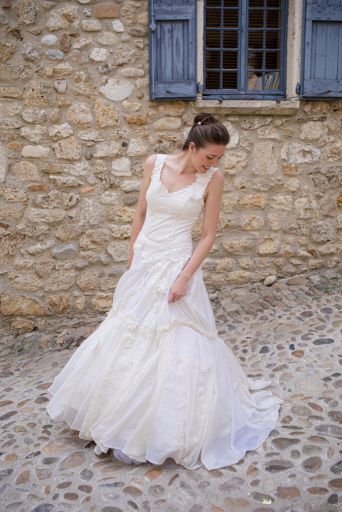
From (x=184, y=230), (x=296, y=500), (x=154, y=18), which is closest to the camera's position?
(x=296, y=500)

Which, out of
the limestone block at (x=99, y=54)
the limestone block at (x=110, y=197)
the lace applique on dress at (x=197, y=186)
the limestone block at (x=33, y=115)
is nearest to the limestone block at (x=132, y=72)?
the limestone block at (x=99, y=54)

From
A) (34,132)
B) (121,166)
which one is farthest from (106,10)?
(121,166)

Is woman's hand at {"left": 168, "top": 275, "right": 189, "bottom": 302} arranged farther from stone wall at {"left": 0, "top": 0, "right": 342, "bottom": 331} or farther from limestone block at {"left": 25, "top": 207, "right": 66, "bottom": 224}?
limestone block at {"left": 25, "top": 207, "right": 66, "bottom": 224}

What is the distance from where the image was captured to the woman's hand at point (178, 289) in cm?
258

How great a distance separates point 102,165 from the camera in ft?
14.4

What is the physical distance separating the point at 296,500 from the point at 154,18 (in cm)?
373

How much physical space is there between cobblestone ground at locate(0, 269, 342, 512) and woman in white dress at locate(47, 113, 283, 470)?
0.11 m

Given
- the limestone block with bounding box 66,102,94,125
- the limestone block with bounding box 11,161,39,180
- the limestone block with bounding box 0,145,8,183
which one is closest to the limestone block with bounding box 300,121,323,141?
the limestone block with bounding box 66,102,94,125

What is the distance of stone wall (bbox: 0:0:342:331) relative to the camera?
13.8ft

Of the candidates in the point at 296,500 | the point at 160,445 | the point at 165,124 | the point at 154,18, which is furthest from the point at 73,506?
the point at 154,18

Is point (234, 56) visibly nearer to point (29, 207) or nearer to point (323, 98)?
point (323, 98)

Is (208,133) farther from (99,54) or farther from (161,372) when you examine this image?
(99,54)

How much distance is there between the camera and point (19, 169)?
4336 mm

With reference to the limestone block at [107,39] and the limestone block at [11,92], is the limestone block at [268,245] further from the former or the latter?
the limestone block at [11,92]
